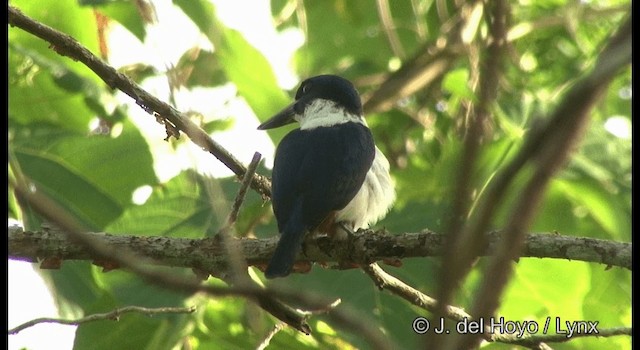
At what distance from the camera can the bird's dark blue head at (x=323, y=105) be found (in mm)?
4535

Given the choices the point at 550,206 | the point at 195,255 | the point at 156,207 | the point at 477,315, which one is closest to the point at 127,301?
the point at 156,207

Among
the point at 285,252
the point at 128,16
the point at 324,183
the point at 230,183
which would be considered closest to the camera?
the point at 285,252

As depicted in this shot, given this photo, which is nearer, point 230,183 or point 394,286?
point 394,286

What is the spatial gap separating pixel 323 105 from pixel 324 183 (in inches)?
43.7

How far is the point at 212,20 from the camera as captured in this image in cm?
386

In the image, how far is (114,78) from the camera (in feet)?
9.90

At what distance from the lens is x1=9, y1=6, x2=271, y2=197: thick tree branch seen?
116 inches

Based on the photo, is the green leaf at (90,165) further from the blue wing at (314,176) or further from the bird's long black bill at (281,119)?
the blue wing at (314,176)

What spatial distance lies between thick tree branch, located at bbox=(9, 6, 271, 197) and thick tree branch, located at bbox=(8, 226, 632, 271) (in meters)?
0.33

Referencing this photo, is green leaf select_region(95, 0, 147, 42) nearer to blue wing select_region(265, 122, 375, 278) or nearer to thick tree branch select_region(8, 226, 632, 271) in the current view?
blue wing select_region(265, 122, 375, 278)

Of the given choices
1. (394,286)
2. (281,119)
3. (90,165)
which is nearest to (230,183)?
(281,119)

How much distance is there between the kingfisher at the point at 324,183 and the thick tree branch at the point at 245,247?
170 millimetres

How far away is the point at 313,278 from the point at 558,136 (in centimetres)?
345

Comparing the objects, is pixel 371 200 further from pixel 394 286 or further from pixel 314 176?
pixel 394 286
